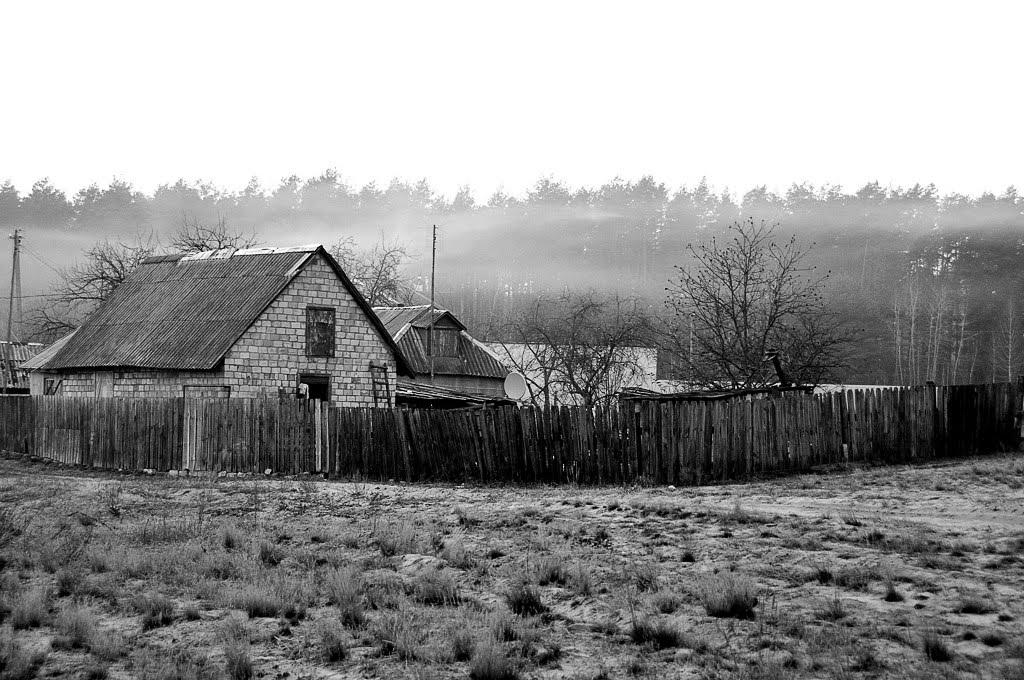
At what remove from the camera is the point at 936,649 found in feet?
25.6

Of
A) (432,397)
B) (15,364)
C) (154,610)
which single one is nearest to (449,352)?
(432,397)

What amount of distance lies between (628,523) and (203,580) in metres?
5.31

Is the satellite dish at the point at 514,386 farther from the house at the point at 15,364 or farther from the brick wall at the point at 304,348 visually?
the house at the point at 15,364

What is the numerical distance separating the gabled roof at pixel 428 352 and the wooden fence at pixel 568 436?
18768 millimetres

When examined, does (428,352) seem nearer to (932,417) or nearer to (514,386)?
(514,386)

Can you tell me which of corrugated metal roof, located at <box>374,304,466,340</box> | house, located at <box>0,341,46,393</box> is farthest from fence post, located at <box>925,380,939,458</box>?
house, located at <box>0,341,46,393</box>

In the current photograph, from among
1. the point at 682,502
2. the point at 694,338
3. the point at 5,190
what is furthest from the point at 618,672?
the point at 5,190

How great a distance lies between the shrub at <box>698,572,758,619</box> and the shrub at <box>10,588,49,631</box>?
19.2ft

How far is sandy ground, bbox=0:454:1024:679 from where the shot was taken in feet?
27.2

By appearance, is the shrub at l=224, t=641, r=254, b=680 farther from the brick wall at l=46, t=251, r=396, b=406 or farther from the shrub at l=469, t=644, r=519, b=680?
the brick wall at l=46, t=251, r=396, b=406

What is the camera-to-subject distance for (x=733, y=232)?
77000mm

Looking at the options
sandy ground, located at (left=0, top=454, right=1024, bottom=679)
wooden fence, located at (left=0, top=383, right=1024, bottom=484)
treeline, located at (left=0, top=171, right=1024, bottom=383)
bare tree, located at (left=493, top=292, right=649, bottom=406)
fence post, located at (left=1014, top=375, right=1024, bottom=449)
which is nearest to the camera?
sandy ground, located at (left=0, top=454, right=1024, bottom=679)

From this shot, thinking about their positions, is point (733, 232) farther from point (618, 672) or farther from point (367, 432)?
point (618, 672)

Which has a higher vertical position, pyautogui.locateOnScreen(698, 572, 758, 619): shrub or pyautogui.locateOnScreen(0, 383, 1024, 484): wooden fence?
pyautogui.locateOnScreen(0, 383, 1024, 484): wooden fence
